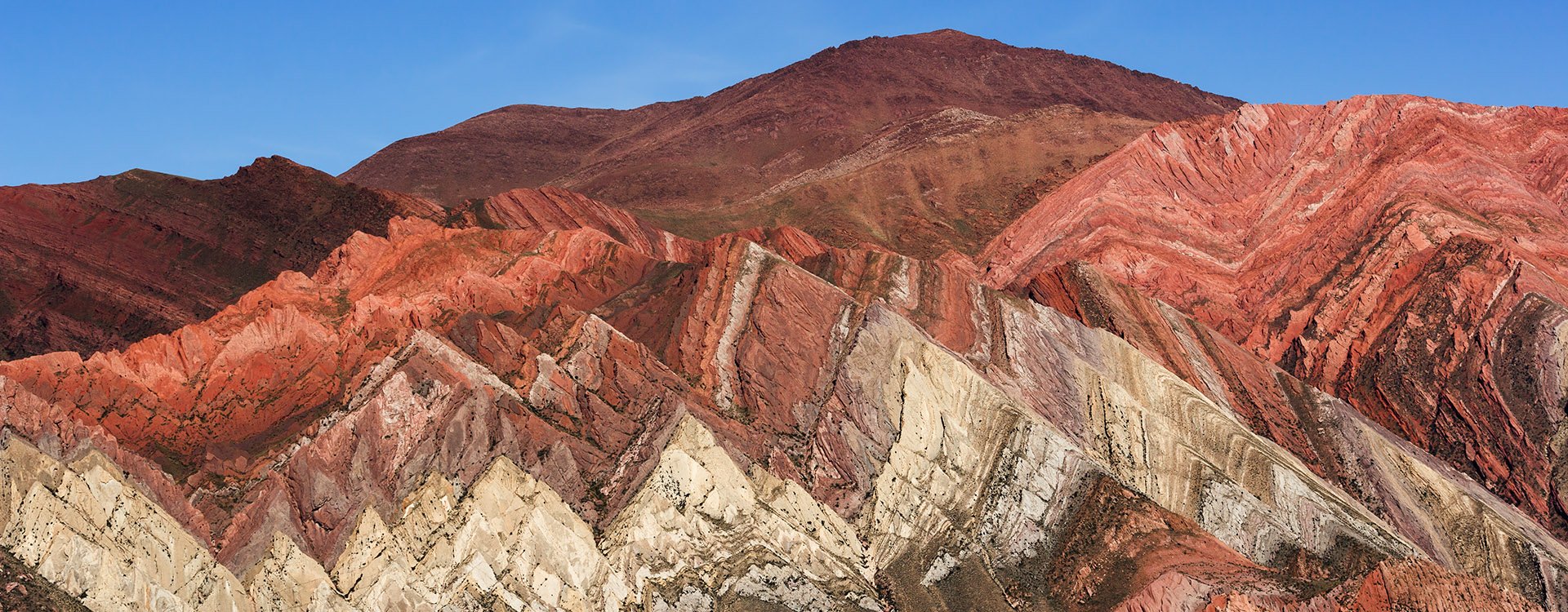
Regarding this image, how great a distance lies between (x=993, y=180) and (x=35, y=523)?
100 m

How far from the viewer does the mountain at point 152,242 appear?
108125mm

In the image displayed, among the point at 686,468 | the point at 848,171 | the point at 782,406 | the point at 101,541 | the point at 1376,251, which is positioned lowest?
the point at 101,541

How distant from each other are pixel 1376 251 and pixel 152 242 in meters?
77.2

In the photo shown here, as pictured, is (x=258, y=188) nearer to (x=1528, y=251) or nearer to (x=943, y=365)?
(x=943, y=365)

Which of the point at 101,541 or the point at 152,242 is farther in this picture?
the point at 152,242

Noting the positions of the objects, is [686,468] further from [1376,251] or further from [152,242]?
[152,242]

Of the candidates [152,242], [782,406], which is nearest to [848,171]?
[152,242]

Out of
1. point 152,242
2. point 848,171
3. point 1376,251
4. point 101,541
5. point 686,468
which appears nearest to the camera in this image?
point 101,541

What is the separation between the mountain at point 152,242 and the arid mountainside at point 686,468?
21.7m

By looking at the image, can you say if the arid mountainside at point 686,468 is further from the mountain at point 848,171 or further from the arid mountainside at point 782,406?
the mountain at point 848,171

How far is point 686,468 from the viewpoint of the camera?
7612 centimetres

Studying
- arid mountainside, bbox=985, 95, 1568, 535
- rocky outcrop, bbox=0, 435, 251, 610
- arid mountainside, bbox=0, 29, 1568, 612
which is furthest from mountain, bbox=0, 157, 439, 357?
arid mountainside, bbox=985, 95, 1568, 535

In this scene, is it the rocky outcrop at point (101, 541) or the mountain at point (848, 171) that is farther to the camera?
the mountain at point (848, 171)

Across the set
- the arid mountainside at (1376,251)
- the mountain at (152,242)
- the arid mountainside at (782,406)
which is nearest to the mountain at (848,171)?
the arid mountainside at (1376,251)
